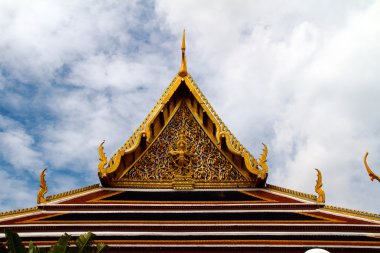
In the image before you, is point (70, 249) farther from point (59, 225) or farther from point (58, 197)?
point (58, 197)

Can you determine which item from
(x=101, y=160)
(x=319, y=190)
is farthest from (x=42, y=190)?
(x=319, y=190)

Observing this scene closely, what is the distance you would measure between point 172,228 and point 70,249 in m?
2.30

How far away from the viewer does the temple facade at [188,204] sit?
22.3ft

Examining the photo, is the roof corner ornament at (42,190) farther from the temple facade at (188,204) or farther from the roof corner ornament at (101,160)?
the roof corner ornament at (101,160)

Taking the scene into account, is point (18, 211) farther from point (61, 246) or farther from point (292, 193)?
point (292, 193)

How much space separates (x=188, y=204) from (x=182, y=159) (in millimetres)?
1546

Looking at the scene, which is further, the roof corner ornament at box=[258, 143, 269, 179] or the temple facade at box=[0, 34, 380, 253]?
the roof corner ornament at box=[258, 143, 269, 179]

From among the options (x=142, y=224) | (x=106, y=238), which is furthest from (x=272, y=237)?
(x=106, y=238)

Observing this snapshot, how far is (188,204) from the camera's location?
8188 mm

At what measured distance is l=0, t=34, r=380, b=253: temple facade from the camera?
6.80 m

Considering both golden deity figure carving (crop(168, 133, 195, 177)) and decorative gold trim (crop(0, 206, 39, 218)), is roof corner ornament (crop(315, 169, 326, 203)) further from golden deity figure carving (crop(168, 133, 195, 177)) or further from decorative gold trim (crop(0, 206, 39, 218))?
decorative gold trim (crop(0, 206, 39, 218))

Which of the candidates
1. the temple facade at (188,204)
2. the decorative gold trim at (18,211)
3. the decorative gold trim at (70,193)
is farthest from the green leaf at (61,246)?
the decorative gold trim at (70,193)

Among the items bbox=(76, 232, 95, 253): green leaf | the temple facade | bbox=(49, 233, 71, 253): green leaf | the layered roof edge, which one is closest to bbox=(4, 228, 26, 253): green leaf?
bbox=(49, 233, 71, 253): green leaf

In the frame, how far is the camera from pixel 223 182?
30.9 ft
